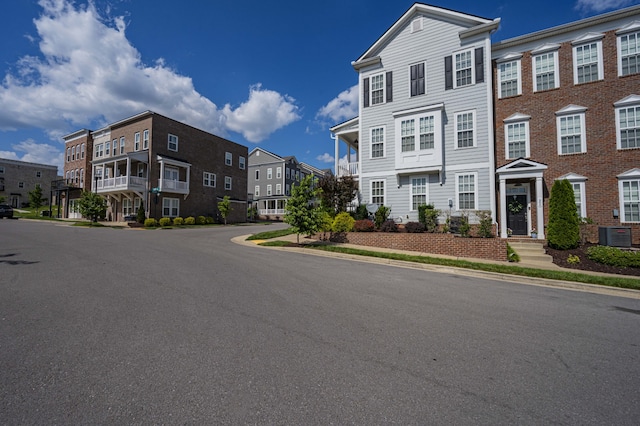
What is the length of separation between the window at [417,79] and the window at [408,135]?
73.6 inches

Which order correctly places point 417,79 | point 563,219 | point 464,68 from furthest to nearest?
1. point 417,79
2. point 464,68
3. point 563,219

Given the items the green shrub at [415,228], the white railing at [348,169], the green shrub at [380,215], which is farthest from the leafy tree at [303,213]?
the white railing at [348,169]

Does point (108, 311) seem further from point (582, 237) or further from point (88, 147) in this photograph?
point (88, 147)

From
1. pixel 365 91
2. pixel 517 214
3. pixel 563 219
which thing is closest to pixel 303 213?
pixel 365 91

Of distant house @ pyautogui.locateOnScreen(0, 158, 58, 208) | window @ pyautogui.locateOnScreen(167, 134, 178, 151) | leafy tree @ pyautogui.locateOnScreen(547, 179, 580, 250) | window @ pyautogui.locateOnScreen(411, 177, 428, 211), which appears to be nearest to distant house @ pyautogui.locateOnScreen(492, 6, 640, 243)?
leafy tree @ pyautogui.locateOnScreen(547, 179, 580, 250)

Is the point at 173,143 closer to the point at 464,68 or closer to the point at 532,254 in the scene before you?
the point at 464,68

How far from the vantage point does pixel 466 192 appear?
48.8ft

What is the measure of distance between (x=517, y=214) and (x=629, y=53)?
8.37 m

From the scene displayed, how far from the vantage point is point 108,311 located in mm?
4570

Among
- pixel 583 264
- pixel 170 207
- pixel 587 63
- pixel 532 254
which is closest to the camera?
pixel 583 264

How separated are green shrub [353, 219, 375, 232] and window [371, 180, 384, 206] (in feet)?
8.30

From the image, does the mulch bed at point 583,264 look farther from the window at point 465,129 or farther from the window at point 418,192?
the window at point 465,129

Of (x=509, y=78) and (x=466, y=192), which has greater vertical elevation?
(x=509, y=78)

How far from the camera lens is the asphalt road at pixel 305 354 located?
242 centimetres
